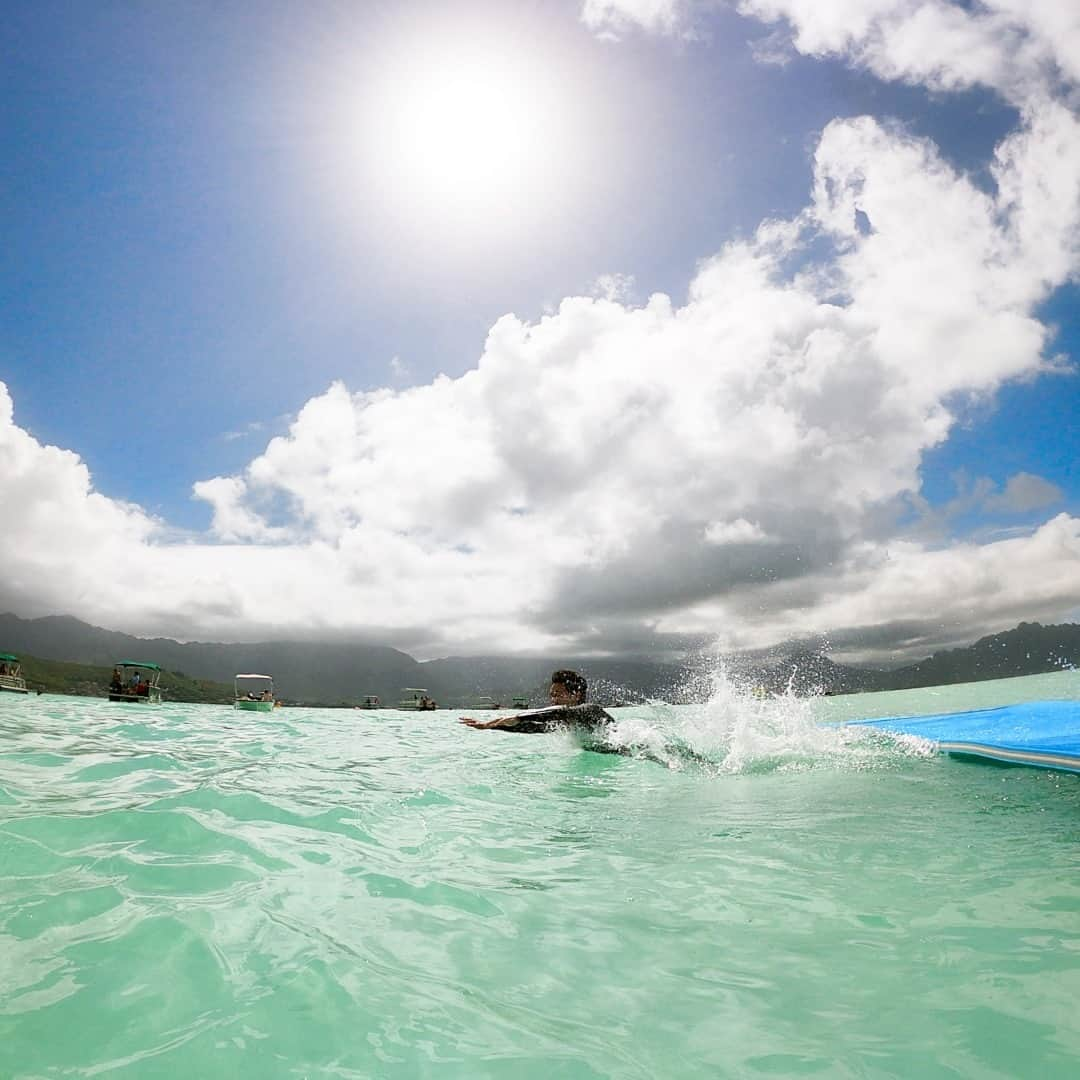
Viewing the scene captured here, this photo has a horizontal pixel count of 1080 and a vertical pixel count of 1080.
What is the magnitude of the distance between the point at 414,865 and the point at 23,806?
454 centimetres

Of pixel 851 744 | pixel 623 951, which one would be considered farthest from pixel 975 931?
pixel 851 744

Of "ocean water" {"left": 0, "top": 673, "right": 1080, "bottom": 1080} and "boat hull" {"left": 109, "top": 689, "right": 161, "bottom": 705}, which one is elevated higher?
"ocean water" {"left": 0, "top": 673, "right": 1080, "bottom": 1080}

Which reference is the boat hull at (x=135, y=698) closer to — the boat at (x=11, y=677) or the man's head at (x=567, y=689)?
the boat at (x=11, y=677)

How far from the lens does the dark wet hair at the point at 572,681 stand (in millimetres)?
17422

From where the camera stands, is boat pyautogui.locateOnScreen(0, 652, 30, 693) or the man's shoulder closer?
the man's shoulder

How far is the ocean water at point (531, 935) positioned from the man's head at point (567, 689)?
8773mm

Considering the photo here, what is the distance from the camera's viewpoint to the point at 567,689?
1769 cm

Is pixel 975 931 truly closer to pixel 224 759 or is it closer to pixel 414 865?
pixel 414 865

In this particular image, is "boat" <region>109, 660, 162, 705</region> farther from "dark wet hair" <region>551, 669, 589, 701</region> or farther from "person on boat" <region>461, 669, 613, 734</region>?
"dark wet hair" <region>551, 669, 589, 701</region>

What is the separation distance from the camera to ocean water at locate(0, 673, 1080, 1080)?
8.91 ft

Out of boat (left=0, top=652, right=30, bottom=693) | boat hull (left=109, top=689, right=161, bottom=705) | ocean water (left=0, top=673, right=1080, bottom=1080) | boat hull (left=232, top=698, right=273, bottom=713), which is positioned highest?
ocean water (left=0, top=673, right=1080, bottom=1080)

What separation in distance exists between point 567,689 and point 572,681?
0.87 feet

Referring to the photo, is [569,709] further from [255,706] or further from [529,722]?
[255,706]

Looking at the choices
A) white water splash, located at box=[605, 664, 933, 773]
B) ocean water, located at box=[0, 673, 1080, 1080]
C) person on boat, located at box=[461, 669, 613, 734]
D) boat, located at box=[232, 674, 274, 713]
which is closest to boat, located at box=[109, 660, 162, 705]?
boat, located at box=[232, 674, 274, 713]
